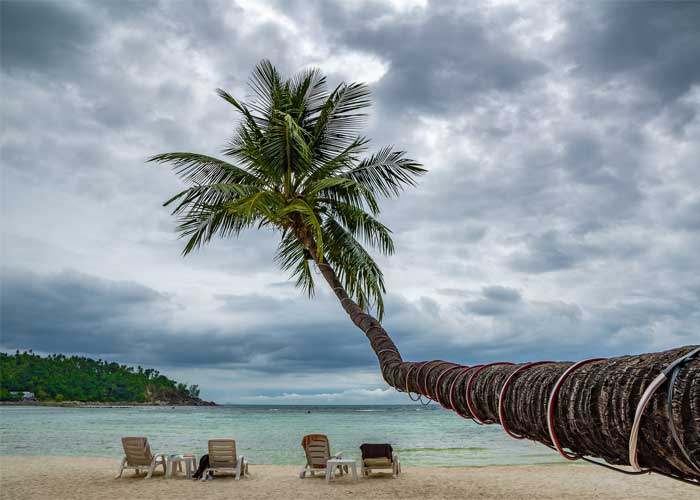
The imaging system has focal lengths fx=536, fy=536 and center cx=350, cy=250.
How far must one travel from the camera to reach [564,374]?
1781 mm

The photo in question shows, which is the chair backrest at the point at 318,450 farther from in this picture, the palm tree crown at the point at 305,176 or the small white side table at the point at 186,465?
the palm tree crown at the point at 305,176

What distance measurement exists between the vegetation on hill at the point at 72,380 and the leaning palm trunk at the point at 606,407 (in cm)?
10927

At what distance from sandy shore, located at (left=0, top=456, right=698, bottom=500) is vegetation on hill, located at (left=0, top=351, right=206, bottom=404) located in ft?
318

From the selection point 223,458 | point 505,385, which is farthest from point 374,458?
point 505,385

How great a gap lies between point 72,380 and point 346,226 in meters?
109

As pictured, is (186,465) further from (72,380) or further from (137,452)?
(72,380)

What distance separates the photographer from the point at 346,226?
25.4ft

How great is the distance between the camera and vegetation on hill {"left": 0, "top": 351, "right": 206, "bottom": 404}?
96.8 metres

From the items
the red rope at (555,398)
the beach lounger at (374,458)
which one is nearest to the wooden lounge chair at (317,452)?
the beach lounger at (374,458)

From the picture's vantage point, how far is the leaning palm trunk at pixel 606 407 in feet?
4.21

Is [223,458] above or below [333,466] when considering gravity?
above

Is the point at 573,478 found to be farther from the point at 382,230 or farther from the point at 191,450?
the point at 191,450

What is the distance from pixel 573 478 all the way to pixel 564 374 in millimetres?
13278

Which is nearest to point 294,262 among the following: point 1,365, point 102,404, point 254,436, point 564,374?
point 564,374
